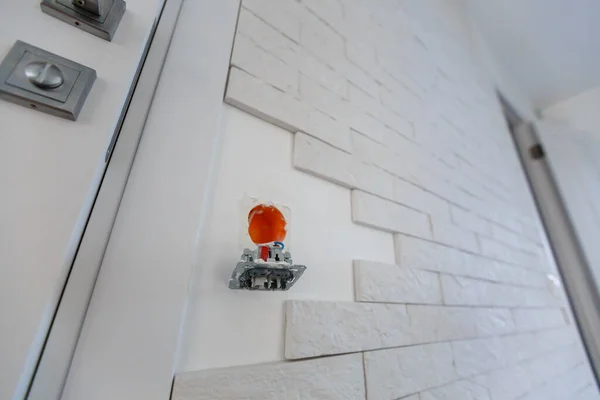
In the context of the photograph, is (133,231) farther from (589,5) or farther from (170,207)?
(589,5)

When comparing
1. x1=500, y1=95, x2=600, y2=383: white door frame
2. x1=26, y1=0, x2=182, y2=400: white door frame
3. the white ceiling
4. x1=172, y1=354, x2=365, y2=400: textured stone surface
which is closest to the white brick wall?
x1=172, y1=354, x2=365, y2=400: textured stone surface

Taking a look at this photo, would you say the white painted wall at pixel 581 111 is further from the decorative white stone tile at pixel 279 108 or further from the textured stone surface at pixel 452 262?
the decorative white stone tile at pixel 279 108

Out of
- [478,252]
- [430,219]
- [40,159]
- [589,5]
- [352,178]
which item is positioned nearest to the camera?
[40,159]

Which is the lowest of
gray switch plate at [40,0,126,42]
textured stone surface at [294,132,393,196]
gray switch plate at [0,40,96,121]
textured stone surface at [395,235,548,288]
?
textured stone surface at [395,235,548,288]

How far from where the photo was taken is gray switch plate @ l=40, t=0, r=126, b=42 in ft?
0.95

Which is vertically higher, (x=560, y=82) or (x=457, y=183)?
(x=560, y=82)

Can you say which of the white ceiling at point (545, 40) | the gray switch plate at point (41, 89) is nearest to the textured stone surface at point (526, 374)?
the gray switch plate at point (41, 89)

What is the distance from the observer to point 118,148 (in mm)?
307

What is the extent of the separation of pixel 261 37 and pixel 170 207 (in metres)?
0.38

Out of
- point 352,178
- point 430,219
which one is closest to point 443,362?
point 430,219

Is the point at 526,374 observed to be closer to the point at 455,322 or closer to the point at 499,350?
the point at 499,350

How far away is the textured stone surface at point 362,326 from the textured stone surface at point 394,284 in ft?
0.05

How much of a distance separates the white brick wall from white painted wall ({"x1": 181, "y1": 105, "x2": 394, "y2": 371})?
0.02 meters

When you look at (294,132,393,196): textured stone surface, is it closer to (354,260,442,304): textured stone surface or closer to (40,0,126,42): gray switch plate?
(354,260,442,304): textured stone surface
